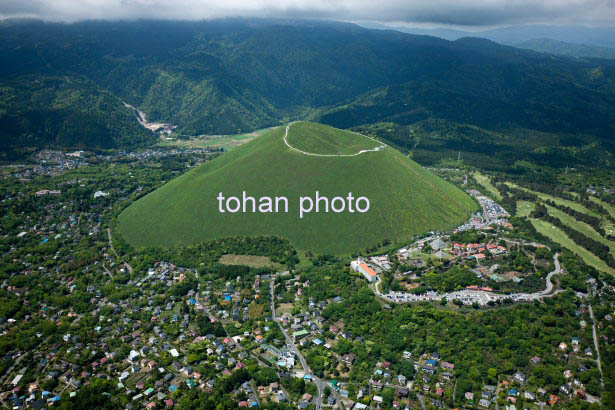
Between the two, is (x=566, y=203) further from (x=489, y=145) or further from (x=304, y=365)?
(x=304, y=365)

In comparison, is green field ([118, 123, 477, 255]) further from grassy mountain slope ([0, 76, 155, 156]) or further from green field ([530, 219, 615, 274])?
grassy mountain slope ([0, 76, 155, 156])

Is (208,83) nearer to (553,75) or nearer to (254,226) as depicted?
(254,226)

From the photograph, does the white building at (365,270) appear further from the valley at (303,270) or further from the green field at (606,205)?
the green field at (606,205)

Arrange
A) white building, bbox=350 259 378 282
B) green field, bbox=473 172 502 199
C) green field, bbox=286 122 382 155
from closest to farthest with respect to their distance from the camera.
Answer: white building, bbox=350 259 378 282
green field, bbox=286 122 382 155
green field, bbox=473 172 502 199

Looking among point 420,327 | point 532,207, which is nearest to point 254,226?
point 420,327

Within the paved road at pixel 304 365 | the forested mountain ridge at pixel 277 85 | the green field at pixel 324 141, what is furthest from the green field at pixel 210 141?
the paved road at pixel 304 365

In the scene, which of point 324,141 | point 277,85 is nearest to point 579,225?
point 324,141

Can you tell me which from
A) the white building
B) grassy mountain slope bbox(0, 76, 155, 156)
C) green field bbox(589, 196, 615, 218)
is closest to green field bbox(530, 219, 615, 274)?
green field bbox(589, 196, 615, 218)

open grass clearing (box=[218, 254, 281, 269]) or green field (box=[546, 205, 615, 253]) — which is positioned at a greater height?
green field (box=[546, 205, 615, 253])
